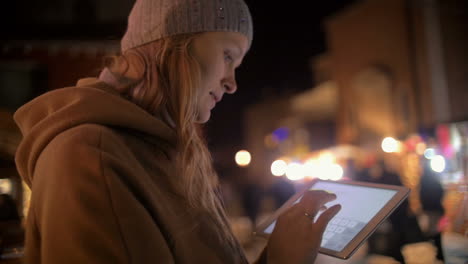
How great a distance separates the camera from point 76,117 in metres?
1.01

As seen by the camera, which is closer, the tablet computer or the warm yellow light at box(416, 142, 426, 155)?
the tablet computer

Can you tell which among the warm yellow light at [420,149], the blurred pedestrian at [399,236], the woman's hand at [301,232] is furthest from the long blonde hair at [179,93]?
the warm yellow light at [420,149]

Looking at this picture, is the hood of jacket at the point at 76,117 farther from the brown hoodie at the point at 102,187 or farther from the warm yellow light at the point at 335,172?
the warm yellow light at the point at 335,172

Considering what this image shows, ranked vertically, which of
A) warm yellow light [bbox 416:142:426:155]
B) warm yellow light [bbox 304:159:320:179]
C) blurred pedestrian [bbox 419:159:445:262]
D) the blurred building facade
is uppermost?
the blurred building facade

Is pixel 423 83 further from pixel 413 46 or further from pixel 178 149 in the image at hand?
pixel 178 149

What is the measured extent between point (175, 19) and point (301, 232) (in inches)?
29.8

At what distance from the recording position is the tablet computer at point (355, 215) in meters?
1.34

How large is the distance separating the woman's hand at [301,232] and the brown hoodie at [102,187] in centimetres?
14

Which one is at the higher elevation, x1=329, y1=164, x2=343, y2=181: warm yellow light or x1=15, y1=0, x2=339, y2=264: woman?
x1=15, y1=0, x2=339, y2=264: woman

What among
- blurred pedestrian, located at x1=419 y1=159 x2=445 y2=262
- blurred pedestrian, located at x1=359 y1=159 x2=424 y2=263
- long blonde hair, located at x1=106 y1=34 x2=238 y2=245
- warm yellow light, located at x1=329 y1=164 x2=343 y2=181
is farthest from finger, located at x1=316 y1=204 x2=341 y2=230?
warm yellow light, located at x1=329 y1=164 x2=343 y2=181

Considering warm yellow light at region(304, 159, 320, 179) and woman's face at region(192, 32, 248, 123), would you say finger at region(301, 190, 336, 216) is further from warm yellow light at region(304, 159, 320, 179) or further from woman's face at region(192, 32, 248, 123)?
warm yellow light at region(304, 159, 320, 179)

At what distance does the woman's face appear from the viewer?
1285 millimetres

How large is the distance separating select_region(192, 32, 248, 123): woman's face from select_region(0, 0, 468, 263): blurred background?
43 centimetres

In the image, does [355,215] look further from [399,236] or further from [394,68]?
[394,68]
